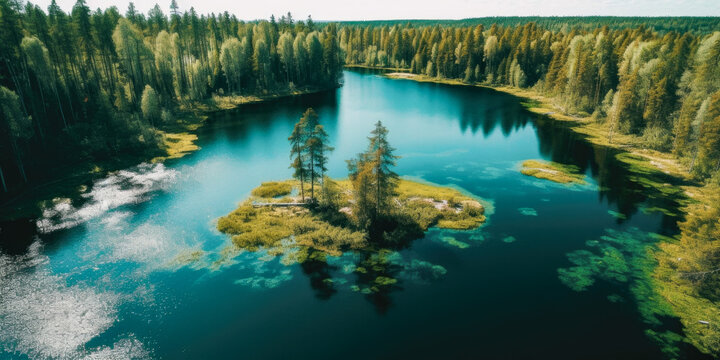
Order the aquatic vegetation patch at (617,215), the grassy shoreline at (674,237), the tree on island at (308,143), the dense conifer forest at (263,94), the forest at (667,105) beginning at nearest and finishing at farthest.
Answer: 1. the grassy shoreline at (674,237)
2. the forest at (667,105)
3. the dense conifer forest at (263,94)
4. the tree on island at (308,143)
5. the aquatic vegetation patch at (617,215)

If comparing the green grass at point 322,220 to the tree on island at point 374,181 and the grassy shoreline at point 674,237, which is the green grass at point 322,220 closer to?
the tree on island at point 374,181

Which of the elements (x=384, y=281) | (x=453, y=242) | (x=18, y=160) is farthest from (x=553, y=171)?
(x=18, y=160)

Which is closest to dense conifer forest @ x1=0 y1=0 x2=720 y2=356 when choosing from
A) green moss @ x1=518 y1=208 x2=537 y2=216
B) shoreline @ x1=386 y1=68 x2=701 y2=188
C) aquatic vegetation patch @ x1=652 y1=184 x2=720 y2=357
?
aquatic vegetation patch @ x1=652 y1=184 x2=720 y2=357

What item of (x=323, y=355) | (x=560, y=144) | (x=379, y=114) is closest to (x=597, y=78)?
(x=560, y=144)

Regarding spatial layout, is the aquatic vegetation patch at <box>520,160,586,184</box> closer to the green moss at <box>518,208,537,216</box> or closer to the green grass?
the green moss at <box>518,208,537,216</box>

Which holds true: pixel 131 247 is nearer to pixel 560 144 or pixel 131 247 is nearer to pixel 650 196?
pixel 650 196

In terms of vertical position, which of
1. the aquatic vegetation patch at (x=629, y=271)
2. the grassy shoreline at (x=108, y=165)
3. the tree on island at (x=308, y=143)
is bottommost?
the aquatic vegetation patch at (x=629, y=271)

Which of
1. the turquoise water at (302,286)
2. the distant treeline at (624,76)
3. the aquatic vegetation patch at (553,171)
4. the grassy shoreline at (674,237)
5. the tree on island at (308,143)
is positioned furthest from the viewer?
the distant treeline at (624,76)

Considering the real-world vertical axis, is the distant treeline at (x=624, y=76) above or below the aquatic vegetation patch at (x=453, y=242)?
above

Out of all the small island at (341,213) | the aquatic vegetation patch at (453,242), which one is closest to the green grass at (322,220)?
the small island at (341,213)
